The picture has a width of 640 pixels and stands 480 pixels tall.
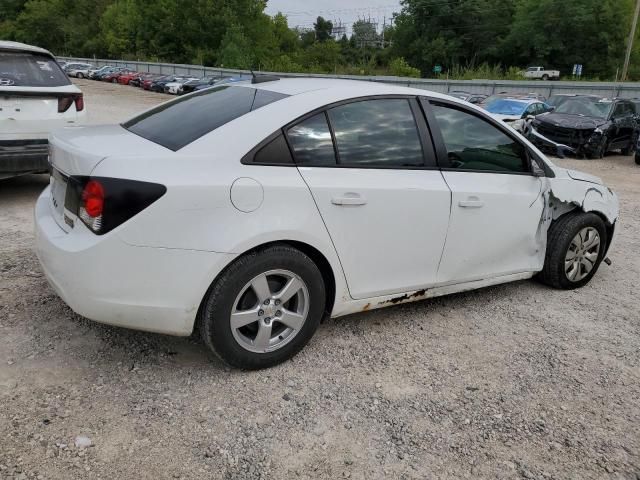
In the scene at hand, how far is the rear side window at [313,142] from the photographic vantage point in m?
3.00

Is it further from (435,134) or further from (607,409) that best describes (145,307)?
(607,409)

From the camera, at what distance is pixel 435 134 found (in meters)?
3.51

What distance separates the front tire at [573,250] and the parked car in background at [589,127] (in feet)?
32.5

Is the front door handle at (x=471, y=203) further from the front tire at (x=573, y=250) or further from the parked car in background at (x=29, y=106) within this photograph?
the parked car in background at (x=29, y=106)

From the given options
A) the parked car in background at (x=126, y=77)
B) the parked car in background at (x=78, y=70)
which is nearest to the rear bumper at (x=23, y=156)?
the parked car in background at (x=126, y=77)

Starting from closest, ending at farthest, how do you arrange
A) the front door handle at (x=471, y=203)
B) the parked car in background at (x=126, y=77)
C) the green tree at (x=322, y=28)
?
the front door handle at (x=471, y=203)
the parked car in background at (x=126, y=77)
the green tree at (x=322, y=28)

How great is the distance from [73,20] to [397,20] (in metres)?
54.2

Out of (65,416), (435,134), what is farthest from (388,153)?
(65,416)

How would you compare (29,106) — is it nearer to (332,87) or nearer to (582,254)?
(332,87)

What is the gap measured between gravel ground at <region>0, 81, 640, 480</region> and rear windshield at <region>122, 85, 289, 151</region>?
4.00 ft

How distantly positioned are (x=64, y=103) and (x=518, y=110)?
1319cm

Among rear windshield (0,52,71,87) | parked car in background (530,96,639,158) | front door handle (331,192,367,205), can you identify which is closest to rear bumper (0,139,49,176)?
rear windshield (0,52,71,87)

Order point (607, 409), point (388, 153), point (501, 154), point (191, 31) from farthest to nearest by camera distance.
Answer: point (191, 31), point (501, 154), point (388, 153), point (607, 409)

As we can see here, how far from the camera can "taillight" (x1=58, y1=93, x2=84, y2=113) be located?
19.5 ft
